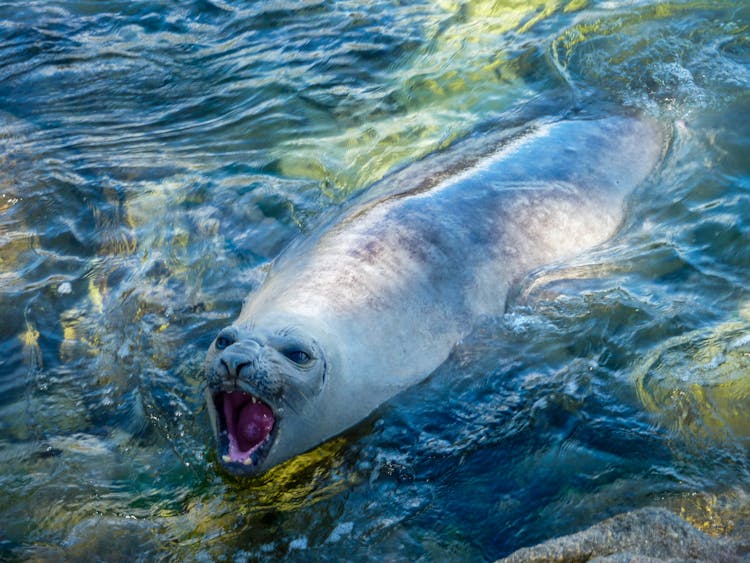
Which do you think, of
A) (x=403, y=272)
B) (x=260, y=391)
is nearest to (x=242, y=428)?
(x=260, y=391)

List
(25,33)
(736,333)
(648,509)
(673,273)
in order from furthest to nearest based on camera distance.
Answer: (25,33) → (673,273) → (736,333) → (648,509)

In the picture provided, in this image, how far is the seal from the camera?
3795mm

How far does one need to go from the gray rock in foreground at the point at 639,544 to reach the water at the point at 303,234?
0.13 metres

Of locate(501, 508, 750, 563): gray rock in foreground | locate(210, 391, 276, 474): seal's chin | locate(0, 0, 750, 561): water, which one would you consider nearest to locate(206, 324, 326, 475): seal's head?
locate(210, 391, 276, 474): seal's chin

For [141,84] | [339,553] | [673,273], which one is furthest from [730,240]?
[141,84]

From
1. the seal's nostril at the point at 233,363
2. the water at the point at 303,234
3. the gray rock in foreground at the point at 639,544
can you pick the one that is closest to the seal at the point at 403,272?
the seal's nostril at the point at 233,363

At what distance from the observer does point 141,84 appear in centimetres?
768

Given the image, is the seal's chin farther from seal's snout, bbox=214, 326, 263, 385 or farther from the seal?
seal's snout, bbox=214, 326, 263, 385

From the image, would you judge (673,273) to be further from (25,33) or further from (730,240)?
(25,33)

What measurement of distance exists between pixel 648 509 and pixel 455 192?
8.08ft

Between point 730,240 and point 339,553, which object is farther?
point 730,240

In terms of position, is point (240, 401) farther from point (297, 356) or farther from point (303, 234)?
point (303, 234)

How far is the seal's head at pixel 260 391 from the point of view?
3.63 meters

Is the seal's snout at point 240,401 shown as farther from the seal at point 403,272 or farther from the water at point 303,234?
the water at point 303,234
